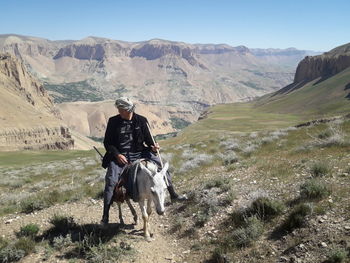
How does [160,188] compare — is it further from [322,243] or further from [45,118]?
[45,118]

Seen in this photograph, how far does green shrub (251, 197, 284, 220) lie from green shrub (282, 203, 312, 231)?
0.62 meters

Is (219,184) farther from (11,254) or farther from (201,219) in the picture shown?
(11,254)

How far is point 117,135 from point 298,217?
5557mm

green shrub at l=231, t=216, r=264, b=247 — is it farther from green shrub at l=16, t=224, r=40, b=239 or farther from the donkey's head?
green shrub at l=16, t=224, r=40, b=239

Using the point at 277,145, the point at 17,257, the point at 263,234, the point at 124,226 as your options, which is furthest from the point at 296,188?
the point at 277,145

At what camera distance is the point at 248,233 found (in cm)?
834

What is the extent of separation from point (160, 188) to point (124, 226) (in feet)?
9.52

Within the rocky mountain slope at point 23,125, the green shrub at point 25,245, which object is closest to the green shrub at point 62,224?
the green shrub at point 25,245

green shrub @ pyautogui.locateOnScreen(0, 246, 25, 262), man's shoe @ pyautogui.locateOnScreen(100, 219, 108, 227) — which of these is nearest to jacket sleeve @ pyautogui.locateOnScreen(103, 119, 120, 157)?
man's shoe @ pyautogui.locateOnScreen(100, 219, 108, 227)

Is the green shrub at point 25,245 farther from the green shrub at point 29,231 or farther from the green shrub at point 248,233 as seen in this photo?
the green shrub at point 248,233

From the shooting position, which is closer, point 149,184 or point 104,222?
point 149,184

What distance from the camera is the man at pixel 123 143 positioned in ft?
31.8

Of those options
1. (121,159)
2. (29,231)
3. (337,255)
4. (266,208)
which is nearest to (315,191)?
(266,208)

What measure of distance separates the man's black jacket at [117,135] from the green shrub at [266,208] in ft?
12.2
